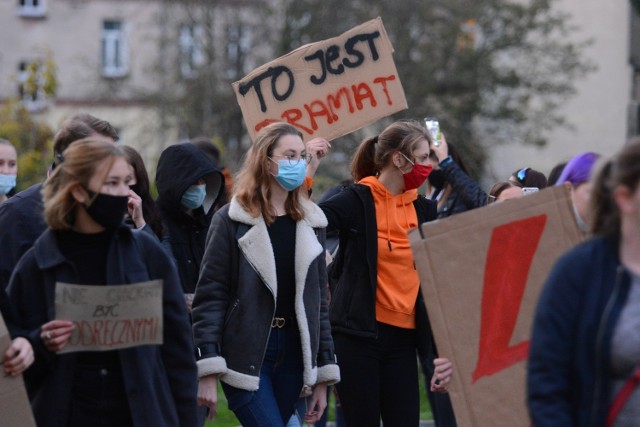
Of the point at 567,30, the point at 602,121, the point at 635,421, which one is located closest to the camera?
the point at 635,421

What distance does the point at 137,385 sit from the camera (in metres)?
4.48

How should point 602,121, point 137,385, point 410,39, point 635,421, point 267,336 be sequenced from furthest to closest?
1. point 602,121
2. point 410,39
3. point 267,336
4. point 137,385
5. point 635,421

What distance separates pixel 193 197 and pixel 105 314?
7.98 feet

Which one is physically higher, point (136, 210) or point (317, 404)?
point (136, 210)

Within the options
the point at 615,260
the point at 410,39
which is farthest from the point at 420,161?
the point at 410,39

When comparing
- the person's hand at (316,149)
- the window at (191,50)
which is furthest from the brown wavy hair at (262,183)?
the window at (191,50)

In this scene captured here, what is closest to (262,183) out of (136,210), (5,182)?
(136,210)

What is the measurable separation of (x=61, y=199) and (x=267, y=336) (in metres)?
1.61

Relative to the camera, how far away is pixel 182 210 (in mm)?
6859

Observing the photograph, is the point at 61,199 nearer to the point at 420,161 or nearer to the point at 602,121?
the point at 420,161

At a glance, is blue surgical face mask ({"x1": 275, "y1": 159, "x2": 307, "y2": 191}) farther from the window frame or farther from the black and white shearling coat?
the window frame

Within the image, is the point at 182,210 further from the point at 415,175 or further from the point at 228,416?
the point at 228,416

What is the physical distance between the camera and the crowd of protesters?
3.69 m

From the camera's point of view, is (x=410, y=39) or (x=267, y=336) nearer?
(x=267, y=336)
